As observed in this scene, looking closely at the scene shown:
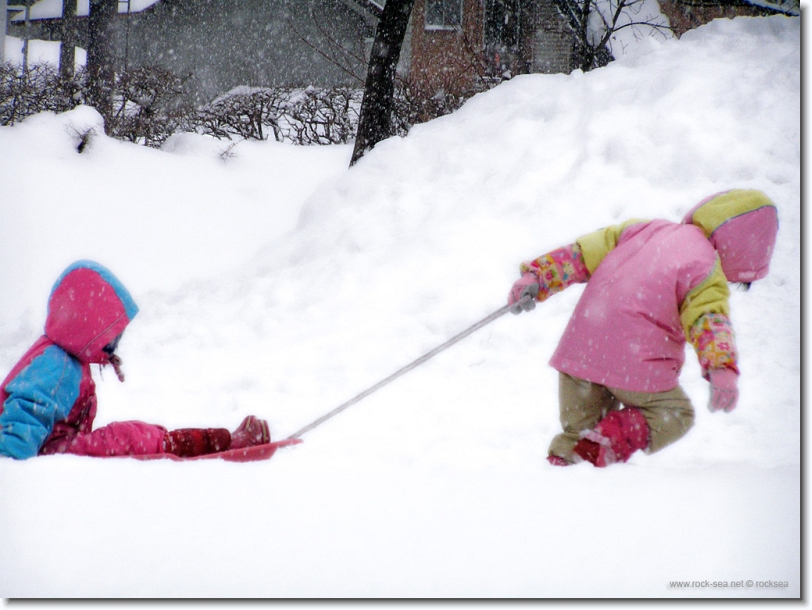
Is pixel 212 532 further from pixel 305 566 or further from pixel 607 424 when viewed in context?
pixel 607 424

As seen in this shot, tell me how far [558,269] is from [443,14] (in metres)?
12.1

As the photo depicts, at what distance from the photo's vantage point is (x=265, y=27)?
61.9 ft

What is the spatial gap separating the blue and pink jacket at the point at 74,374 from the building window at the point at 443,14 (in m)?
12.0

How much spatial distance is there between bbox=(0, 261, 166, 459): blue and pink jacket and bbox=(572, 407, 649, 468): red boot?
156cm

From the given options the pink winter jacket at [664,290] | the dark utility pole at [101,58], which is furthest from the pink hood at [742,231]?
the dark utility pole at [101,58]

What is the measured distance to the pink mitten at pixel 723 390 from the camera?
2143mm

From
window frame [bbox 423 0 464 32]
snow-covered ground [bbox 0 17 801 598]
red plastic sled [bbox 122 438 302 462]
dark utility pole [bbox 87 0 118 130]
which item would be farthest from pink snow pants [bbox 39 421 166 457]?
window frame [bbox 423 0 464 32]

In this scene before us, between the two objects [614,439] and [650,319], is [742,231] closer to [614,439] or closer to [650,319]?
[650,319]

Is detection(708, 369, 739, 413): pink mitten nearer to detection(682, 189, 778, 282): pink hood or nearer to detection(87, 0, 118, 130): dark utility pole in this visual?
detection(682, 189, 778, 282): pink hood

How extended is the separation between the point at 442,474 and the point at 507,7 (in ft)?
40.0

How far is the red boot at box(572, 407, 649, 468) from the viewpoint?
2.35 meters

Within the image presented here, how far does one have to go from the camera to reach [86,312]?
96.2 inches

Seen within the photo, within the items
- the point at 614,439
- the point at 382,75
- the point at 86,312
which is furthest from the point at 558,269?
the point at 382,75

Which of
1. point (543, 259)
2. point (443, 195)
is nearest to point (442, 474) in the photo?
point (543, 259)
